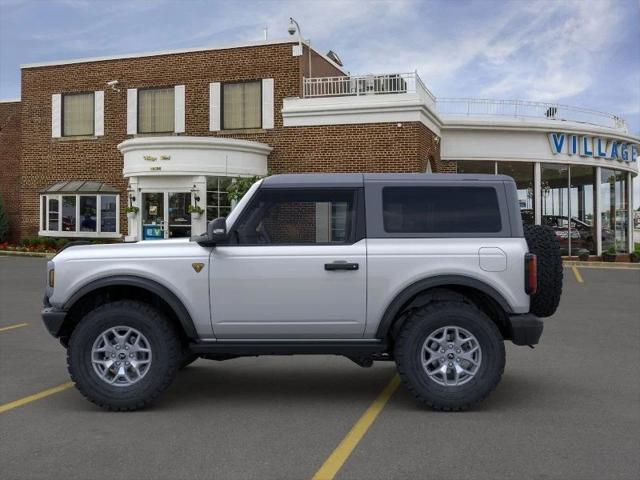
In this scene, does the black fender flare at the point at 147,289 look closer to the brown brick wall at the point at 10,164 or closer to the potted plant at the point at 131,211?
the potted plant at the point at 131,211

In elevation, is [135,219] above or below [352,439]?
above

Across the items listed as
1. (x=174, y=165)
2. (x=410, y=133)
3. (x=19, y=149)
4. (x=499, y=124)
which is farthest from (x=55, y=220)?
(x=499, y=124)

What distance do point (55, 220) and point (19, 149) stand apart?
4964mm

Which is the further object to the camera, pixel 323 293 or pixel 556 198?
pixel 556 198

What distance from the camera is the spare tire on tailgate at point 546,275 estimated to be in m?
5.95

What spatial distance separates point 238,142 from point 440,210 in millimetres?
18184

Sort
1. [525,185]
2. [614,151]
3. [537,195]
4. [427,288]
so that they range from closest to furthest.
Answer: [427,288]
[537,195]
[525,185]
[614,151]

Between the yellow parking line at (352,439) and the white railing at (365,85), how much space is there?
692 inches

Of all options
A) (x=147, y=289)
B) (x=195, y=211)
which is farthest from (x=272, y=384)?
(x=195, y=211)

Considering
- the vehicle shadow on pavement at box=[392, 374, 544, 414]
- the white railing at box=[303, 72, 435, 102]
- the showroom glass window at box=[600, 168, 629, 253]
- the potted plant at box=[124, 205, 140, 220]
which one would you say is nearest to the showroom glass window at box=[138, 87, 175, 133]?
the potted plant at box=[124, 205, 140, 220]

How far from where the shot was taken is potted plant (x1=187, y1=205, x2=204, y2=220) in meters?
22.8

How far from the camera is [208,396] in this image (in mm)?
6309

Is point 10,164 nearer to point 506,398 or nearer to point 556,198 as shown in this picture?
point 556,198

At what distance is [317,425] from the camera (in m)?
5.33
